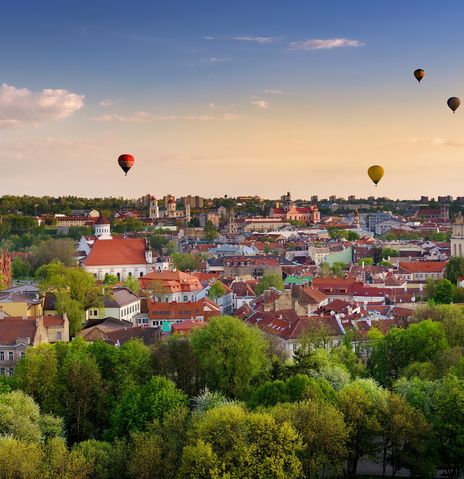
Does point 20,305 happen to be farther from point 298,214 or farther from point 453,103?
point 298,214

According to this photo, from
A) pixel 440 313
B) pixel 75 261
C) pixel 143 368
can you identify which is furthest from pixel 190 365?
pixel 75 261

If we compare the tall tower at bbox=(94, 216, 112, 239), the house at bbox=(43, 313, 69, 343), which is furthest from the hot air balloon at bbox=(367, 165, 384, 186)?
the tall tower at bbox=(94, 216, 112, 239)

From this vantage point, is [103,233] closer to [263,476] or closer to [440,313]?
[440,313]

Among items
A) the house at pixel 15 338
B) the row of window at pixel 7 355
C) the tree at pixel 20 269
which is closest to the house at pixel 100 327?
the house at pixel 15 338

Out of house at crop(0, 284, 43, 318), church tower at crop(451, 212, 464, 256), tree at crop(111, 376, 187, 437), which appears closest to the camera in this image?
tree at crop(111, 376, 187, 437)

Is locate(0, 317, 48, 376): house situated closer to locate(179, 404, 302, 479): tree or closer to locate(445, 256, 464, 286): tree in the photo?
locate(179, 404, 302, 479): tree

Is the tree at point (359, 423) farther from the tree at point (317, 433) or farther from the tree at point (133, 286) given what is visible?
the tree at point (133, 286)
